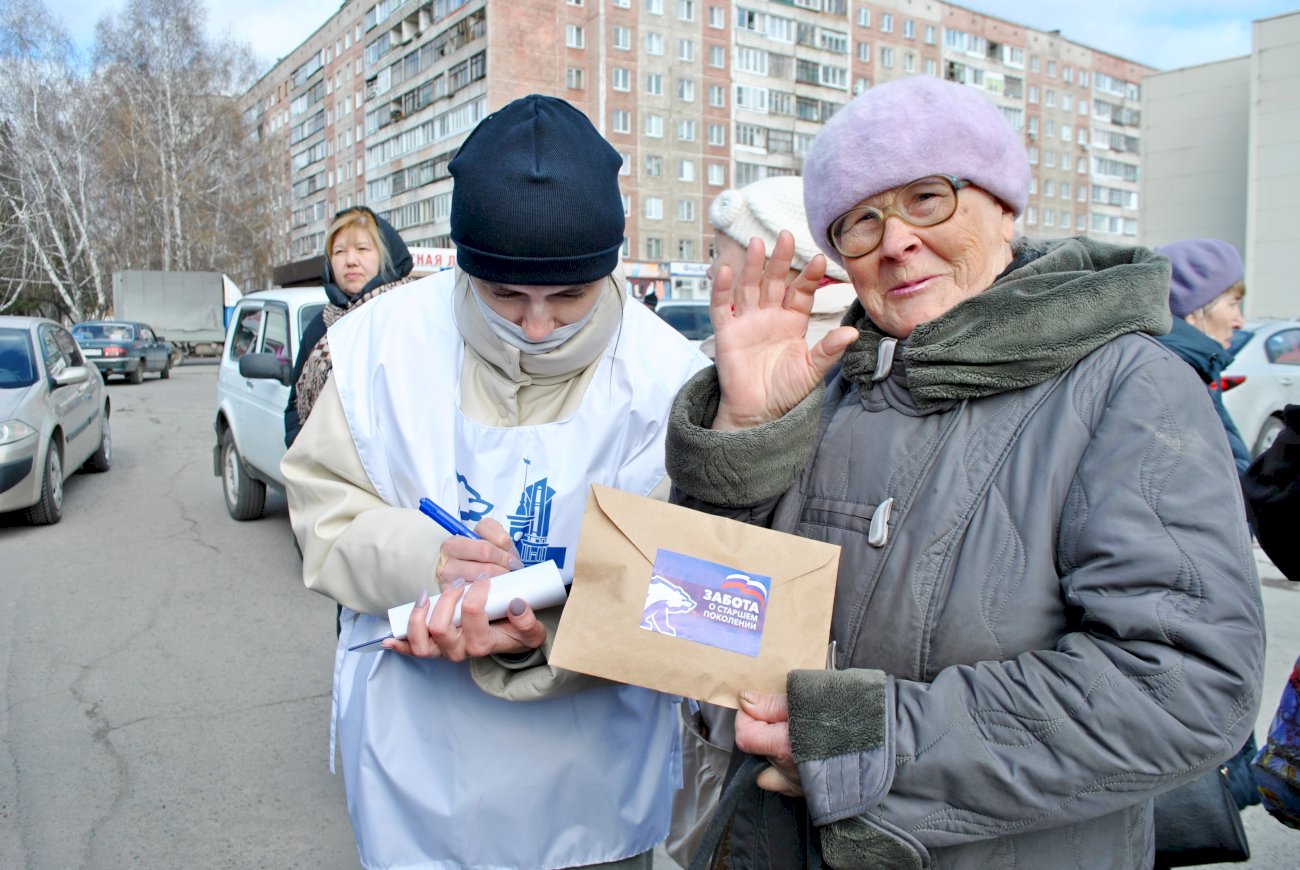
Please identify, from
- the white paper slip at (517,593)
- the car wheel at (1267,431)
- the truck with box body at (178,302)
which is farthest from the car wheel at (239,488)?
the truck with box body at (178,302)

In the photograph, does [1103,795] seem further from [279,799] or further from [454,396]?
[279,799]

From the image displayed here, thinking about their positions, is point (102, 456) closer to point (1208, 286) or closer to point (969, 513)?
point (1208, 286)

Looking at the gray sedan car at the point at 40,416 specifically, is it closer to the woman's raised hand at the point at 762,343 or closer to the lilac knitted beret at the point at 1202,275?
the woman's raised hand at the point at 762,343

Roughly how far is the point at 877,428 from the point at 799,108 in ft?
198

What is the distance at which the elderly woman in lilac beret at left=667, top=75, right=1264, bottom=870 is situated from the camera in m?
1.18

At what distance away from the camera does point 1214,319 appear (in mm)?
4070

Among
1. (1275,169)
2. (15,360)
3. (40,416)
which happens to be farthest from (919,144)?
(1275,169)

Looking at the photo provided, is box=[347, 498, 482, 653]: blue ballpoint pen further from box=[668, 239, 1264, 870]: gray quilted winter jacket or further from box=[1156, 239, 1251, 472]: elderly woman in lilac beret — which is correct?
box=[1156, 239, 1251, 472]: elderly woman in lilac beret

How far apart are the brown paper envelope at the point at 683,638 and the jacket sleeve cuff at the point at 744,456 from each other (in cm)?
12

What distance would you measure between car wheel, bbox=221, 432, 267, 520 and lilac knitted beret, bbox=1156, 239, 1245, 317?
6.93 m

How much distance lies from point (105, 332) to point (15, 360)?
1940 centimetres

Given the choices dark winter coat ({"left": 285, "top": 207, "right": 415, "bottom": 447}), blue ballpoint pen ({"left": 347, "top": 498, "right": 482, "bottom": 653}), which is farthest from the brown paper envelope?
dark winter coat ({"left": 285, "top": 207, "right": 415, "bottom": 447})

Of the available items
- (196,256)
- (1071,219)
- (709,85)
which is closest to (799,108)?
(709,85)

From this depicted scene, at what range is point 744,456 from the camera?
4.73 ft
